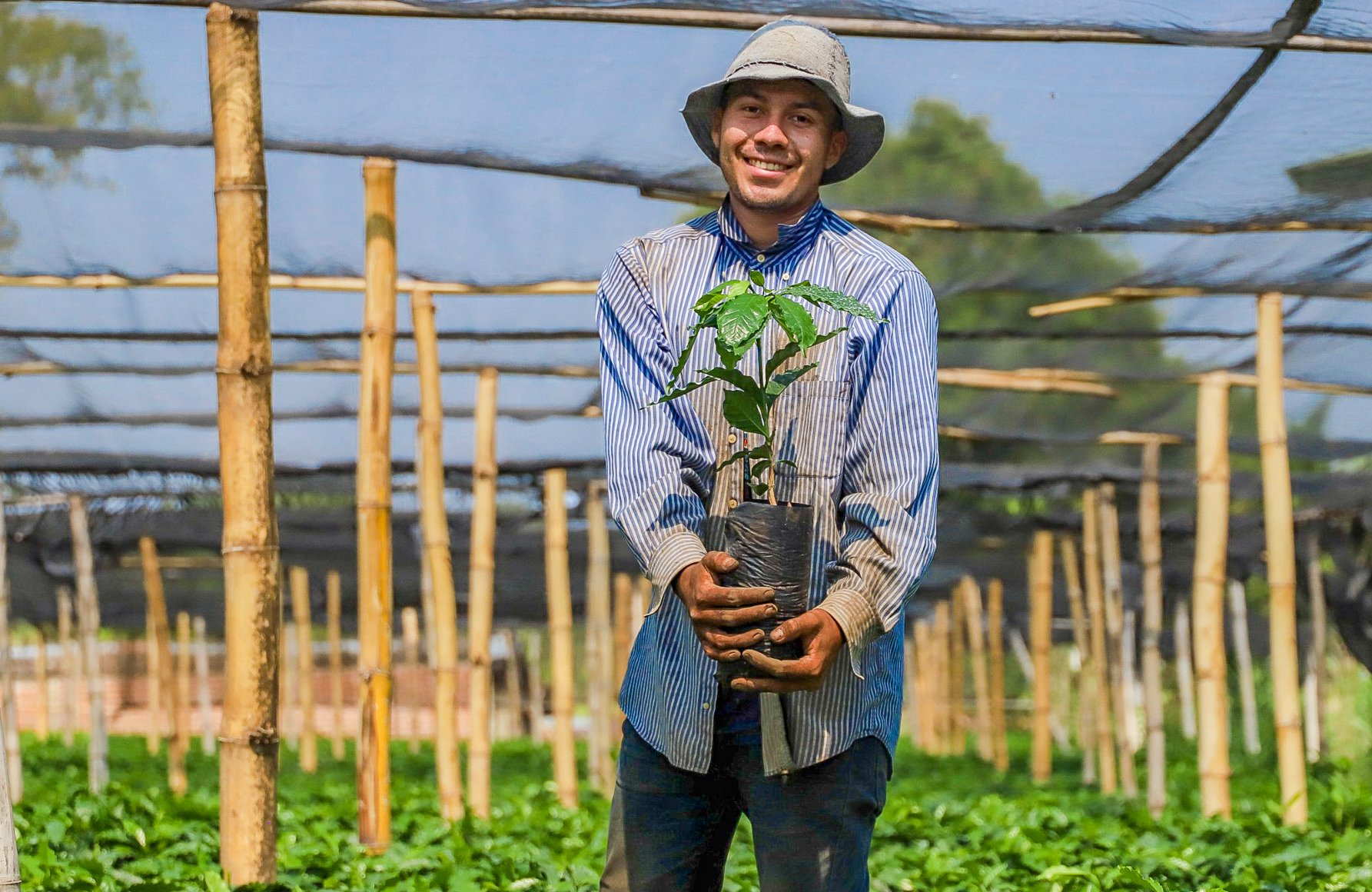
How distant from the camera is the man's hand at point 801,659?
203 centimetres

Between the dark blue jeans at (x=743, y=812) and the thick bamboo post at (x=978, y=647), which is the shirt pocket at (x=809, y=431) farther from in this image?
the thick bamboo post at (x=978, y=647)

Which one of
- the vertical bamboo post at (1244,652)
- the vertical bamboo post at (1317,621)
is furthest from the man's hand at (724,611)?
the vertical bamboo post at (1244,652)

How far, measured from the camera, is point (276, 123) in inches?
210

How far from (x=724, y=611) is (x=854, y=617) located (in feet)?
0.63

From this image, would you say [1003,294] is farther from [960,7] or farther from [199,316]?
[199,316]

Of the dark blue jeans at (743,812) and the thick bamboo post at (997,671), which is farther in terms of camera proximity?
the thick bamboo post at (997,671)

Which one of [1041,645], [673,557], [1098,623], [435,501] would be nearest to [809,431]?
[673,557]

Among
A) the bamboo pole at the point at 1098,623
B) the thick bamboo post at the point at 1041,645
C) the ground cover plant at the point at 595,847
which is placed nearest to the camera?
the ground cover plant at the point at 595,847

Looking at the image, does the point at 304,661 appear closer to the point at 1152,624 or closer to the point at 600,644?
the point at 600,644

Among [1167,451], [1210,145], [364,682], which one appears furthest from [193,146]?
[1167,451]

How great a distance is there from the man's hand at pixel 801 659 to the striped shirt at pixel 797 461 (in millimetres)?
57

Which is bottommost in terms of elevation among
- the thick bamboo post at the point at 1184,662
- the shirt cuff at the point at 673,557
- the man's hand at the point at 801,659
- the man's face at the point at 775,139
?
the thick bamboo post at the point at 1184,662

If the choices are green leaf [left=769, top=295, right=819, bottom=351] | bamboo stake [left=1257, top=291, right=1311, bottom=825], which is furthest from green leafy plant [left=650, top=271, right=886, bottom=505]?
bamboo stake [left=1257, top=291, right=1311, bottom=825]

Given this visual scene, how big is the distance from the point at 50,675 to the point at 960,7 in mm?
30360
